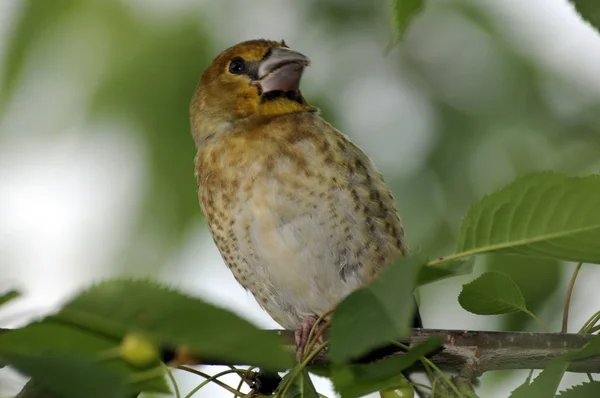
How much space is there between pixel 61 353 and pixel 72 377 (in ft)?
0.37

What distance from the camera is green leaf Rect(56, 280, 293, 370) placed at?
1.26 metres

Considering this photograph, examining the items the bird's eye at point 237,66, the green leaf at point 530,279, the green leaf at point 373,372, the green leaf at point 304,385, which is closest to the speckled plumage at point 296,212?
the bird's eye at point 237,66

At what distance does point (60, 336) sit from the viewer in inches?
56.9

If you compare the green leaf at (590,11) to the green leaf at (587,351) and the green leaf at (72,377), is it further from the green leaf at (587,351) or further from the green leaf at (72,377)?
the green leaf at (72,377)

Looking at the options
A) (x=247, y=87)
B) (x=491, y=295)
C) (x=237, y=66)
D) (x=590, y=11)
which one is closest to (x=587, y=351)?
(x=491, y=295)

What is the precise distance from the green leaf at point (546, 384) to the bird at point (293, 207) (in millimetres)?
2006

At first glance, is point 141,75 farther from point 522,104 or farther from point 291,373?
point 291,373

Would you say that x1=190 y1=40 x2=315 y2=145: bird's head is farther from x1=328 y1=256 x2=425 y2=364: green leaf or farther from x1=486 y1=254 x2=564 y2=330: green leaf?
x1=328 y1=256 x2=425 y2=364: green leaf

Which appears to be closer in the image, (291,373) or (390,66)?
(291,373)

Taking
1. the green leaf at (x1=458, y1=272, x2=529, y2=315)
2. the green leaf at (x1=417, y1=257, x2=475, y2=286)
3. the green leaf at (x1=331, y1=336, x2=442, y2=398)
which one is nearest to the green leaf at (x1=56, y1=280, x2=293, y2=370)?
the green leaf at (x1=417, y1=257, x2=475, y2=286)

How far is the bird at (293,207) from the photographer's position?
3699mm

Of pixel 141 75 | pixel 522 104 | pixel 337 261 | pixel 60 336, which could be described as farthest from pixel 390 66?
pixel 60 336

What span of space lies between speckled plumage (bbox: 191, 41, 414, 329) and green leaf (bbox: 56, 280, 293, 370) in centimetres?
233

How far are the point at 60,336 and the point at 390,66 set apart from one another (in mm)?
4153
